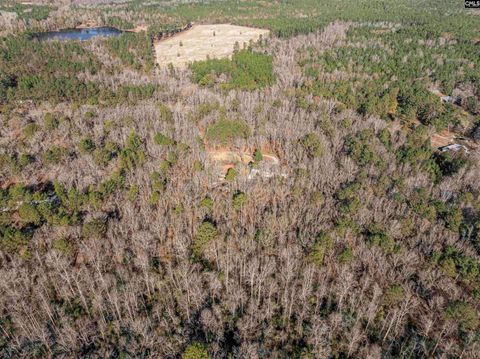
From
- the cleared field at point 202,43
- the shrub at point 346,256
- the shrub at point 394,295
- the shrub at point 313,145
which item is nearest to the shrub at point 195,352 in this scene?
the shrub at point 346,256

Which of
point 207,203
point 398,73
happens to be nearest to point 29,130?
point 207,203

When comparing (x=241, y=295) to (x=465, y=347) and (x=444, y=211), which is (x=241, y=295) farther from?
(x=444, y=211)

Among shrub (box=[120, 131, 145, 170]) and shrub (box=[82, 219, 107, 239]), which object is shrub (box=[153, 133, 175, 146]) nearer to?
shrub (box=[120, 131, 145, 170])

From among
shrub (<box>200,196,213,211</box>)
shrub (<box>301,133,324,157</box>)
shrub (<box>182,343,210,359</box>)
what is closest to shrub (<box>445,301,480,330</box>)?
shrub (<box>182,343,210,359</box>)

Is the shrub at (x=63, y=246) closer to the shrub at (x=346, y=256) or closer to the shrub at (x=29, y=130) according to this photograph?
the shrub at (x=346, y=256)

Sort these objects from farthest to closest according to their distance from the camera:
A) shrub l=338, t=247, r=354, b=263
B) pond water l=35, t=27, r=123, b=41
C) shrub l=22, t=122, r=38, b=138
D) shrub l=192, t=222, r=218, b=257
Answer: pond water l=35, t=27, r=123, b=41
shrub l=22, t=122, r=38, b=138
shrub l=192, t=222, r=218, b=257
shrub l=338, t=247, r=354, b=263
